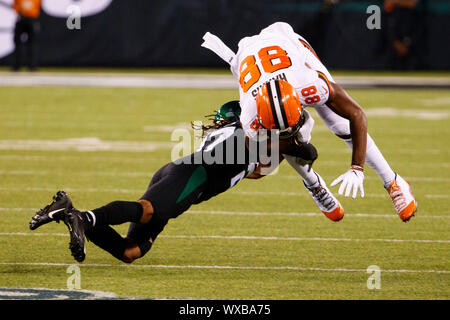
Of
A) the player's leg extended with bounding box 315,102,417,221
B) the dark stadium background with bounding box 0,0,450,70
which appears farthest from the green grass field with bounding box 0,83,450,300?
the dark stadium background with bounding box 0,0,450,70

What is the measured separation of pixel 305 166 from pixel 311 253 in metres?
0.58

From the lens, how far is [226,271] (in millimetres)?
Result: 5484

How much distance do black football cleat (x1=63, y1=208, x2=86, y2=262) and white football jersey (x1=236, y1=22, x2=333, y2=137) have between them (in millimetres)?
1184

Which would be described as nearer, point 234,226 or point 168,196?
point 168,196

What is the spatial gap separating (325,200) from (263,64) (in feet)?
4.34

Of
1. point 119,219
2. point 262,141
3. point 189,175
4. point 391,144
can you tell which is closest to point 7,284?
point 119,219

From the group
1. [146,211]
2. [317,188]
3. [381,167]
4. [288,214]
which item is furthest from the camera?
[288,214]

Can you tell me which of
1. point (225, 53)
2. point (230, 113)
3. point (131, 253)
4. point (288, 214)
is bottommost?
point (131, 253)

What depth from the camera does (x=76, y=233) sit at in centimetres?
467

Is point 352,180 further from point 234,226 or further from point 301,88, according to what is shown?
point 234,226

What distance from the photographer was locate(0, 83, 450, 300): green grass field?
5199mm

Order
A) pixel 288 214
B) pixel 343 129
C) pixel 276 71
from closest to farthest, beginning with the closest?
pixel 276 71 → pixel 343 129 → pixel 288 214

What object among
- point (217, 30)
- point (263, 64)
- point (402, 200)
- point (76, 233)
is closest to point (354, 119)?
point (263, 64)
